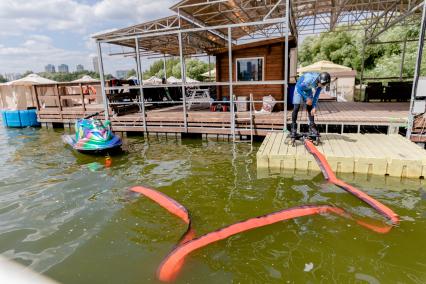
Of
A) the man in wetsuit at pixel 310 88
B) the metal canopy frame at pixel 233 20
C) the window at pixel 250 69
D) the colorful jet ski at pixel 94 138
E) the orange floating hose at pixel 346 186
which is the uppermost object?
the metal canopy frame at pixel 233 20

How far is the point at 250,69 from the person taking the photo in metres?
11.0

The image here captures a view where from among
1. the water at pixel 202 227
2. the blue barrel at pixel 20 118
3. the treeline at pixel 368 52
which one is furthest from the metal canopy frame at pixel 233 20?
the treeline at pixel 368 52

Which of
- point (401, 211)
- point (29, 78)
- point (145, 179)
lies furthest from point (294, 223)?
point (29, 78)

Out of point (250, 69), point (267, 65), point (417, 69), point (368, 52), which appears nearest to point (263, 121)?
point (267, 65)

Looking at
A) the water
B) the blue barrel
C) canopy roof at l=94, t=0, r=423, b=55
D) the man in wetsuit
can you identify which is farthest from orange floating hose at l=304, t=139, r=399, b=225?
the blue barrel

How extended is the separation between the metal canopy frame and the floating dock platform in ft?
7.14

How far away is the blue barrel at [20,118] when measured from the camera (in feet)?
45.1

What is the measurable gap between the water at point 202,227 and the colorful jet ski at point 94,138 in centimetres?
68

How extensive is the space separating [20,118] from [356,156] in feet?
48.3

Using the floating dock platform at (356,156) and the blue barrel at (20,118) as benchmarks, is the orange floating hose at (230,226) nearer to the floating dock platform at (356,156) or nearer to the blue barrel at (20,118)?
the floating dock platform at (356,156)

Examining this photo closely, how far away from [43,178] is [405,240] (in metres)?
6.99

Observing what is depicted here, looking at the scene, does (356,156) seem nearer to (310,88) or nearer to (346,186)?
(346,186)

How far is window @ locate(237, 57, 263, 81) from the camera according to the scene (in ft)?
35.6

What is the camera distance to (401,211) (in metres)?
4.40
